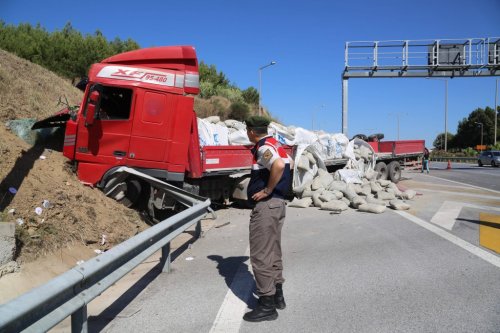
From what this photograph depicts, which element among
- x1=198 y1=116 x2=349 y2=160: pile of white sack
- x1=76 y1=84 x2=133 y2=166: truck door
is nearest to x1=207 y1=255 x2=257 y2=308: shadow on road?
x1=76 y1=84 x2=133 y2=166: truck door

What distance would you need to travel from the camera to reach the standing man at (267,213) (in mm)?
4094

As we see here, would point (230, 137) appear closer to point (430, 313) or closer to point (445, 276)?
point (445, 276)

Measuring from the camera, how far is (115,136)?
8.49 meters

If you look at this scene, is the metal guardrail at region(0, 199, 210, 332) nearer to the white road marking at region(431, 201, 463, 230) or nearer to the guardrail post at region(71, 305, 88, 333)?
the guardrail post at region(71, 305, 88, 333)

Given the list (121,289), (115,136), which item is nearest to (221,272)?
(121,289)

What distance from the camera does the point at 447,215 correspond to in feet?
33.9

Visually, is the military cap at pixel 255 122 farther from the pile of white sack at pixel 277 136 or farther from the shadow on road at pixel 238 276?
the pile of white sack at pixel 277 136

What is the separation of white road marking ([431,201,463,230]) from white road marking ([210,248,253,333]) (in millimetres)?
5194

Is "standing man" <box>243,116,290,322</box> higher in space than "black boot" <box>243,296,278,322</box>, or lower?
higher

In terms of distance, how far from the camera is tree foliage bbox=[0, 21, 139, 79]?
24188mm

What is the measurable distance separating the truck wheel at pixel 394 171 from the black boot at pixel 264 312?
1649 cm

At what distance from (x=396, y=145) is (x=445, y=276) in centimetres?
1596

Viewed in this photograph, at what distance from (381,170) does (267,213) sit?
1566cm

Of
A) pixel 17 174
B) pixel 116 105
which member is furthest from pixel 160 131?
pixel 17 174
